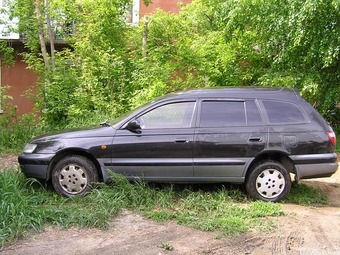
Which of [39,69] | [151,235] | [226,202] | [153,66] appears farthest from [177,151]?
[39,69]

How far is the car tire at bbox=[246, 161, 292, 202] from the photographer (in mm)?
5811

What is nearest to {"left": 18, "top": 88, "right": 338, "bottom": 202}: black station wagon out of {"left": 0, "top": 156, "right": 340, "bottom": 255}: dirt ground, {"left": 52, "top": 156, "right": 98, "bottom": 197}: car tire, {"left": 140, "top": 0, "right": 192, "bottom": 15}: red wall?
{"left": 52, "top": 156, "right": 98, "bottom": 197}: car tire

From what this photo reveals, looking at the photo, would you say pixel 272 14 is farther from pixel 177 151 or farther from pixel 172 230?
pixel 172 230

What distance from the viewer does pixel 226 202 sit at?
5.81m

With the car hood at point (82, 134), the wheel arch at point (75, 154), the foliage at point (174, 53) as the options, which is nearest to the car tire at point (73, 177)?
the wheel arch at point (75, 154)

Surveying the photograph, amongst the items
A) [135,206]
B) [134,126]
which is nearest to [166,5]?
[134,126]

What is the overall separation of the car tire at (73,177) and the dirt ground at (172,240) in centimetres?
82

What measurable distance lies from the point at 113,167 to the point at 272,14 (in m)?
5.84

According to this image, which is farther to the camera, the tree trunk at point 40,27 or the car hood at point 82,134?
the tree trunk at point 40,27

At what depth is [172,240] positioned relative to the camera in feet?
15.0

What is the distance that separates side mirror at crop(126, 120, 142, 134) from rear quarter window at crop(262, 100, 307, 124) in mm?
1982

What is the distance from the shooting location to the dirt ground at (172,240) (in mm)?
4297

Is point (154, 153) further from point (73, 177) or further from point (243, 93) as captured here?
point (243, 93)

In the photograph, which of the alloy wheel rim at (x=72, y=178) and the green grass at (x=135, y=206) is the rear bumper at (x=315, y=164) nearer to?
the green grass at (x=135, y=206)
